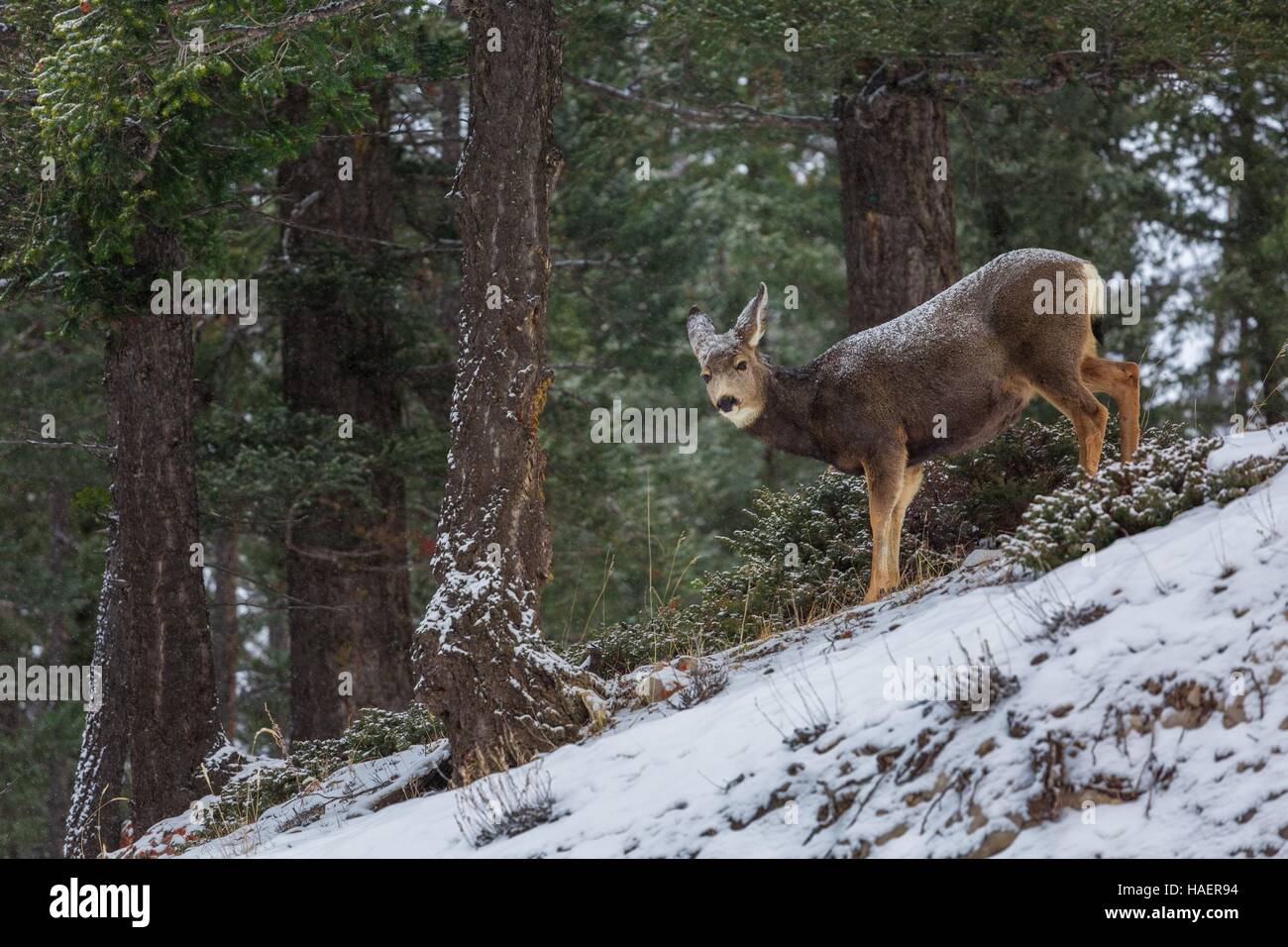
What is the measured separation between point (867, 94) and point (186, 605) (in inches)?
300

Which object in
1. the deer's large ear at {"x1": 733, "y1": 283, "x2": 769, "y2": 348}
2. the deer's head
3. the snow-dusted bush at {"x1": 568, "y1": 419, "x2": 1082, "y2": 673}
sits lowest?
the snow-dusted bush at {"x1": 568, "y1": 419, "x2": 1082, "y2": 673}

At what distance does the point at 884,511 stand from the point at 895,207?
15.8 feet

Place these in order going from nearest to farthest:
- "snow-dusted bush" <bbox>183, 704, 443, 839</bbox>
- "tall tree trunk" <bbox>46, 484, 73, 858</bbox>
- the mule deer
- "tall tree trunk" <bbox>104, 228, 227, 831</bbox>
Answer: the mule deer → "snow-dusted bush" <bbox>183, 704, 443, 839</bbox> → "tall tree trunk" <bbox>104, 228, 227, 831</bbox> → "tall tree trunk" <bbox>46, 484, 73, 858</bbox>

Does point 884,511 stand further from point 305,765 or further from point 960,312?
point 305,765

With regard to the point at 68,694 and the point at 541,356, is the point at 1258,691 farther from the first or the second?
the point at 68,694

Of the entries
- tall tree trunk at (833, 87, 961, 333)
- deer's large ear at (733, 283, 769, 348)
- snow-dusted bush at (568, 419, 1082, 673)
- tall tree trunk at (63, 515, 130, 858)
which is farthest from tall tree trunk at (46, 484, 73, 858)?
deer's large ear at (733, 283, 769, 348)

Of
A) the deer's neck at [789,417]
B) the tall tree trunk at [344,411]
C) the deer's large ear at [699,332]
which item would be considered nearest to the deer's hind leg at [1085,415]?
the deer's neck at [789,417]

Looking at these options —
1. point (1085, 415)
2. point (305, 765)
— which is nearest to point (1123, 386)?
point (1085, 415)

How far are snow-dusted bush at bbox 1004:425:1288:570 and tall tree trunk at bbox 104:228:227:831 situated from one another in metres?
6.78

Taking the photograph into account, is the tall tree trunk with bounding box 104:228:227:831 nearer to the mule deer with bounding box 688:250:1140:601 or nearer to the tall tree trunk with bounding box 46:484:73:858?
the mule deer with bounding box 688:250:1140:601

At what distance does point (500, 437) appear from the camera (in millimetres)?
9844

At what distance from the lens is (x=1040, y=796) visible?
6262 mm

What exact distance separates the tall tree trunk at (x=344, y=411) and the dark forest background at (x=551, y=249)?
0.04 m

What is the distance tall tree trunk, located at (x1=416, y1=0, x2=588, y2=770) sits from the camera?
31.2 feet
